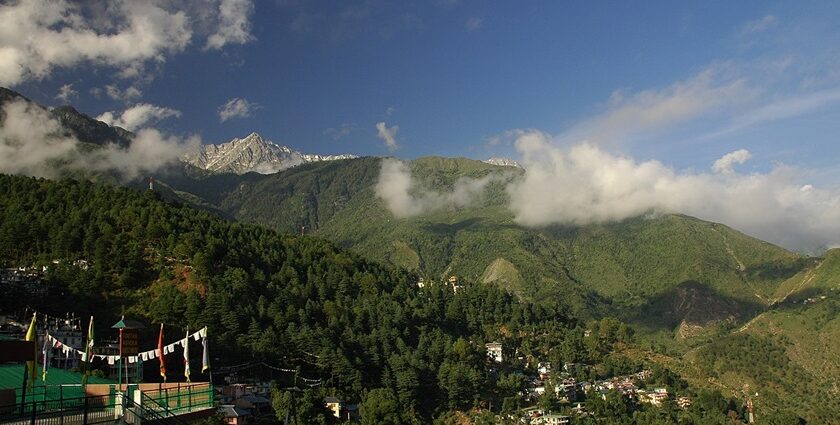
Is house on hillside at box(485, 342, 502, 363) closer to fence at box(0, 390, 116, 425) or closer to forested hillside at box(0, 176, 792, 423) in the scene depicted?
forested hillside at box(0, 176, 792, 423)

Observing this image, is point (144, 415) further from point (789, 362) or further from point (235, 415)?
point (789, 362)

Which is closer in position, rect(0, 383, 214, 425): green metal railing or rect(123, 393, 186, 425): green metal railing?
rect(0, 383, 214, 425): green metal railing

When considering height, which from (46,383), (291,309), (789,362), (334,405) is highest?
(291,309)

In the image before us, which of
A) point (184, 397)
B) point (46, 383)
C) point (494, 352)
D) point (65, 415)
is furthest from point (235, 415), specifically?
point (494, 352)

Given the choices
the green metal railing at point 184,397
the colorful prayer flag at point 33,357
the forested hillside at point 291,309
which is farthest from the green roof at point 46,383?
the forested hillside at point 291,309

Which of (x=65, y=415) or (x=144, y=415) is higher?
(x=65, y=415)

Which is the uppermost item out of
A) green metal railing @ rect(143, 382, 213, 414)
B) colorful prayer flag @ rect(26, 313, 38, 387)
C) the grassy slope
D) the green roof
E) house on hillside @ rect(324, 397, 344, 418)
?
colorful prayer flag @ rect(26, 313, 38, 387)

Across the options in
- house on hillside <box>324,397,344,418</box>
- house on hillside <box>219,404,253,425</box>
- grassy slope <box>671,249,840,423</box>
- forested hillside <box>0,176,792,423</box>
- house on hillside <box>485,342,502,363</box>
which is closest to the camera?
house on hillside <box>219,404,253,425</box>

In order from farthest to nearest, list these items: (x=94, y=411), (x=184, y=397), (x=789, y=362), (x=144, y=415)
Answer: (x=789, y=362)
(x=184, y=397)
(x=144, y=415)
(x=94, y=411)

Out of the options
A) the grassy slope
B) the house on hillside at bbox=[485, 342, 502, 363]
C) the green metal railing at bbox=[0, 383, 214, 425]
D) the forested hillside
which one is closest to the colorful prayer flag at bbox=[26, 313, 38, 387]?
the green metal railing at bbox=[0, 383, 214, 425]

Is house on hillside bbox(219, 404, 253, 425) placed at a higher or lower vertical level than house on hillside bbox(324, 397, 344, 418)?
higher

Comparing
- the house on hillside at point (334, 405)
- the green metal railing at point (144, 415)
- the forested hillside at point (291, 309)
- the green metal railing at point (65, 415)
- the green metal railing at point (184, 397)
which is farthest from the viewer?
the forested hillside at point (291, 309)

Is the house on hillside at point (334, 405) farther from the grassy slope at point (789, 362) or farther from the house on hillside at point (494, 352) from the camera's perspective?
the grassy slope at point (789, 362)
